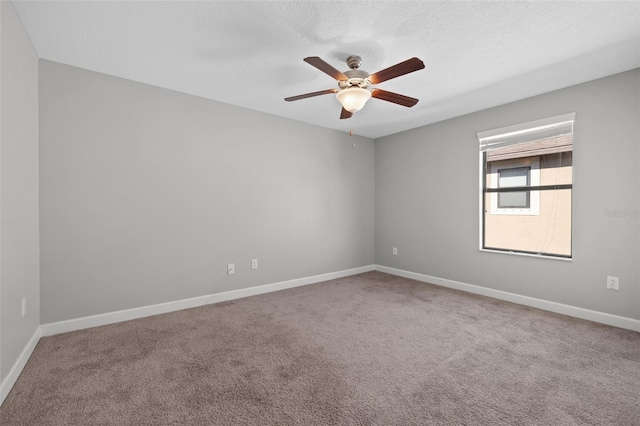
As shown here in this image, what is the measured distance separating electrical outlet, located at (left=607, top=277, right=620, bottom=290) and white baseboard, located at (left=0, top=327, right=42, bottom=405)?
479 centimetres

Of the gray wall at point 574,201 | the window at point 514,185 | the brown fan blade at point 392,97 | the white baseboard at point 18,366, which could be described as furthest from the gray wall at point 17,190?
the window at point 514,185

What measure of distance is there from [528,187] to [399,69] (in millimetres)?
2574

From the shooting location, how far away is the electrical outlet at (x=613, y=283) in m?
2.80

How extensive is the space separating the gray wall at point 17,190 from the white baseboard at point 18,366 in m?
0.04

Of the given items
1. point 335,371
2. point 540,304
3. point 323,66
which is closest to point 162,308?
point 335,371

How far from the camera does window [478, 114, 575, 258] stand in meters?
3.24

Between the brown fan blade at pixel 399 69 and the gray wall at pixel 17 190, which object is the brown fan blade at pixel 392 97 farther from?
the gray wall at pixel 17 190

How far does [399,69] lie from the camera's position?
2.07 metres

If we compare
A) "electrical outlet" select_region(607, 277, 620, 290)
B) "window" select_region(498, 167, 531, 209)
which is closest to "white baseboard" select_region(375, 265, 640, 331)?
"electrical outlet" select_region(607, 277, 620, 290)

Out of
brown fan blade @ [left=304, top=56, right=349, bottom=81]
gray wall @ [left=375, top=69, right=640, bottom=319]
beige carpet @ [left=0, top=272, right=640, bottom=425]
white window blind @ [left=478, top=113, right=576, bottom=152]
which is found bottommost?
beige carpet @ [left=0, top=272, right=640, bottom=425]

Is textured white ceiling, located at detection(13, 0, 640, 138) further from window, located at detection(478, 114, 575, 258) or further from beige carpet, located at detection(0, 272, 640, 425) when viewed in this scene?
beige carpet, located at detection(0, 272, 640, 425)

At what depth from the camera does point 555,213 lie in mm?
3303

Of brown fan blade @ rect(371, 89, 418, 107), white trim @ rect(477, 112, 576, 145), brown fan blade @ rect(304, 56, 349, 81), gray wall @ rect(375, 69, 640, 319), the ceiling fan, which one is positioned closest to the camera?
brown fan blade @ rect(304, 56, 349, 81)

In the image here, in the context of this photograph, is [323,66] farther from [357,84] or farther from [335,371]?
[335,371]
